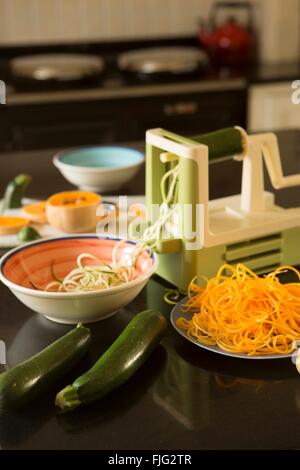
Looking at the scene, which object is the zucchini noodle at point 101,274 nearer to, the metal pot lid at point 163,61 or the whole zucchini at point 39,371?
the whole zucchini at point 39,371

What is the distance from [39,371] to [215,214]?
548mm

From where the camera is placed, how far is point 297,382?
3.41 ft

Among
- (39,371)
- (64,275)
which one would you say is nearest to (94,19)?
(64,275)

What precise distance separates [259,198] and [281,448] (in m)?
0.62

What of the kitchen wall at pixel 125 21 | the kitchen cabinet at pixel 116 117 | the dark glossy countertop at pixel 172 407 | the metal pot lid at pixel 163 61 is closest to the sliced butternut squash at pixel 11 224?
the dark glossy countertop at pixel 172 407

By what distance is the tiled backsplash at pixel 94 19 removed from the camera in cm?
349

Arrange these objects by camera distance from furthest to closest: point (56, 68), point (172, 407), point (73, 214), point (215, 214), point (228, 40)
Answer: point (228, 40) < point (56, 68) < point (73, 214) < point (215, 214) < point (172, 407)

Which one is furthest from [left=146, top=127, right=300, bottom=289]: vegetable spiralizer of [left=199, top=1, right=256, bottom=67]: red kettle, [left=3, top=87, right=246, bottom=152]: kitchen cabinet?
[left=199, top=1, right=256, bottom=67]: red kettle

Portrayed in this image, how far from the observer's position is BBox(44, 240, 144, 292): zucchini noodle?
48.8 inches

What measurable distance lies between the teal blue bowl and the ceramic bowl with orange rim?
477mm

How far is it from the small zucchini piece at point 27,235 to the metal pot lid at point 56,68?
5.50ft

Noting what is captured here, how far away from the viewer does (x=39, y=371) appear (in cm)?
100

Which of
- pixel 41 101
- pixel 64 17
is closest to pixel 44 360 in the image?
pixel 41 101

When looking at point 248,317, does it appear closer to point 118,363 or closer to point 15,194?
point 118,363
